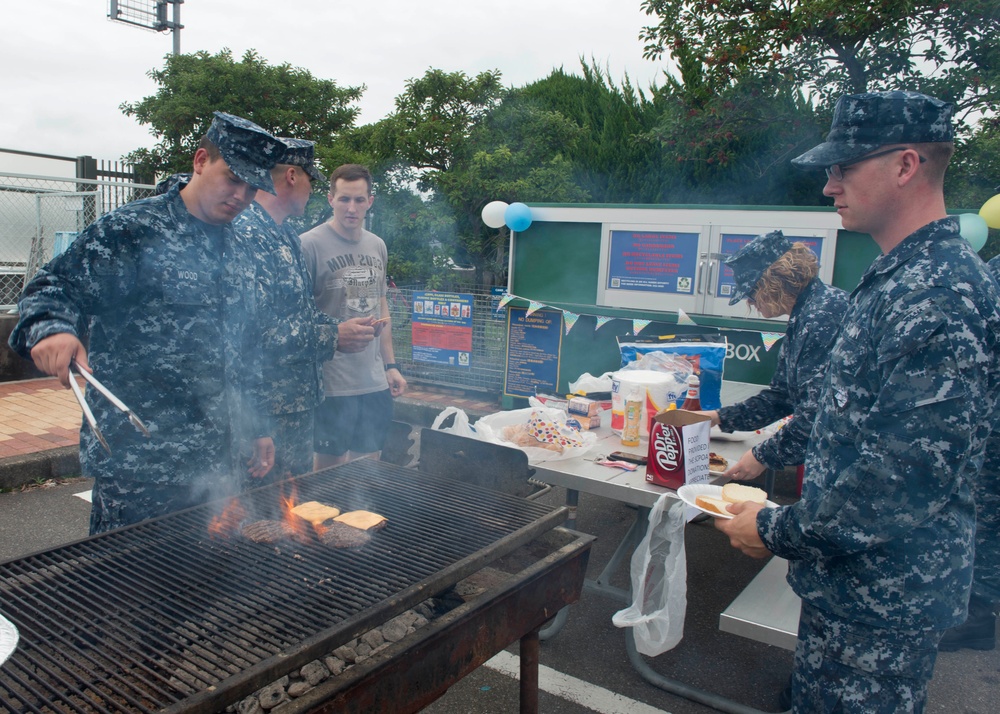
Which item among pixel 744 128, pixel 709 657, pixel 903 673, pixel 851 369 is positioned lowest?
pixel 709 657

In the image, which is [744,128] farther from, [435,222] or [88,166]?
[88,166]

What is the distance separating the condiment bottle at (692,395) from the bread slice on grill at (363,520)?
6.28 ft

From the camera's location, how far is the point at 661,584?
2834 millimetres

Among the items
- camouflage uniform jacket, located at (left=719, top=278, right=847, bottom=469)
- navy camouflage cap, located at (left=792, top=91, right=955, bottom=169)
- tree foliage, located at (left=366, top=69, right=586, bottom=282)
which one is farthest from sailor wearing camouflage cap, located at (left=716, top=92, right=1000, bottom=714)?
tree foliage, located at (left=366, top=69, right=586, bottom=282)

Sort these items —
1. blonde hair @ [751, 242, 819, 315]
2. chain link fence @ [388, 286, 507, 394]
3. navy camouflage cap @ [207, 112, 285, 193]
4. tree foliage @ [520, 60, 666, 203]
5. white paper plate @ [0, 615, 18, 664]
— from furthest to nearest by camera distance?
tree foliage @ [520, 60, 666, 203] < chain link fence @ [388, 286, 507, 394] < blonde hair @ [751, 242, 819, 315] < navy camouflage cap @ [207, 112, 285, 193] < white paper plate @ [0, 615, 18, 664]

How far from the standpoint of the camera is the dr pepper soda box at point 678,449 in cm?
274

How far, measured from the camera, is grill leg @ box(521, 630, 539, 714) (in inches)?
97.2

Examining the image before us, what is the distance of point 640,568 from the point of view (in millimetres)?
2793

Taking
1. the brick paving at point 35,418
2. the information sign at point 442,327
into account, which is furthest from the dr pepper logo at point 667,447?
the brick paving at point 35,418

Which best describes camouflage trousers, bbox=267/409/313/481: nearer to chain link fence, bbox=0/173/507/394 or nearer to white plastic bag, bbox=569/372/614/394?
→ white plastic bag, bbox=569/372/614/394

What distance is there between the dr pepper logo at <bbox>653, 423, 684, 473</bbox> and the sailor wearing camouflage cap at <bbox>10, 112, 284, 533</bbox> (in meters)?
1.68

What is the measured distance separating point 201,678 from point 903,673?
1.70 meters

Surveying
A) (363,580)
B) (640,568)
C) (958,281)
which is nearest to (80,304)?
(363,580)

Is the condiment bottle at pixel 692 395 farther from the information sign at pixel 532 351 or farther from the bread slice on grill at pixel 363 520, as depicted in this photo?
the information sign at pixel 532 351
